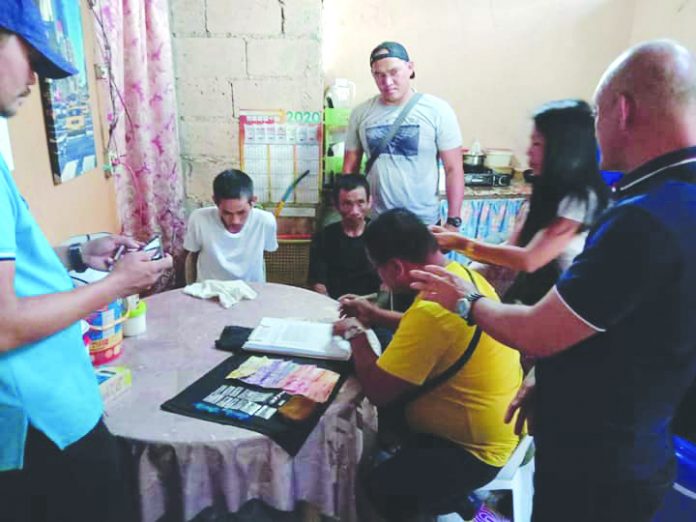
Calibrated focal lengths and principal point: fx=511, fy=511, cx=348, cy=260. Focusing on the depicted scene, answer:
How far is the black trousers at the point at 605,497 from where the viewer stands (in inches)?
37.5

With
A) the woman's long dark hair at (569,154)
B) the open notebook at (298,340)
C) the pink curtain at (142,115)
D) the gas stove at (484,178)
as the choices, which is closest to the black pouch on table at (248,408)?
the open notebook at (298,340)

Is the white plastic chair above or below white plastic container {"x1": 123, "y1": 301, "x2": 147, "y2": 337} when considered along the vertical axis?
below

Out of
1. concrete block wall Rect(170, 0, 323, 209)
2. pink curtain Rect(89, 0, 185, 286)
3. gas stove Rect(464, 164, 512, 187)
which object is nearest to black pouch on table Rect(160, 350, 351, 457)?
pink curtain Rect(89, 0, 185, 286)

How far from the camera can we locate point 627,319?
0.87 m

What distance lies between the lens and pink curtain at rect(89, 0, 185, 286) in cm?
219

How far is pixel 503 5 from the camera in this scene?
3414 mm

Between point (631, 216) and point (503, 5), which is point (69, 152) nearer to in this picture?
point (631, 216)

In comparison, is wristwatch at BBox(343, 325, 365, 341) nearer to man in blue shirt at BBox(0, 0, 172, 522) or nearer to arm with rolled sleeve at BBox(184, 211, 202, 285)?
man in blue shirt at BBox(0, 0, 172, 522)

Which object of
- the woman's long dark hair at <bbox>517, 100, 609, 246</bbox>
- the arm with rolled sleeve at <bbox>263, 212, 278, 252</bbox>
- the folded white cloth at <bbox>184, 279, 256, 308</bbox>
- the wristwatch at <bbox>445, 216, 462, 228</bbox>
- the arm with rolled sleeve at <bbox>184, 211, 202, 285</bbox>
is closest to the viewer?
the woman's long dark hair at <bbox>517, 100, 609, 246</bbox>

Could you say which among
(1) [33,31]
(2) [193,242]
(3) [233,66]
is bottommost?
(2) [193,242]

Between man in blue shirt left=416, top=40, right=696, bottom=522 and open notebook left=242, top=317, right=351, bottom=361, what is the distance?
1.81ft

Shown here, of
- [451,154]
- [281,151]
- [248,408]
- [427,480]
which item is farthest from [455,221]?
[248,408]

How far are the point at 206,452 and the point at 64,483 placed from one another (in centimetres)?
29

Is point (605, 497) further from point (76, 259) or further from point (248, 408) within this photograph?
point (76, 259)
